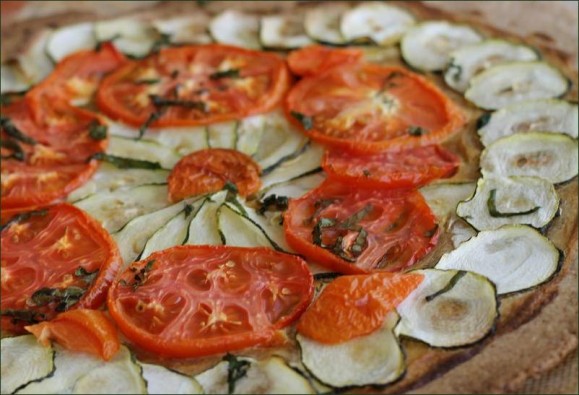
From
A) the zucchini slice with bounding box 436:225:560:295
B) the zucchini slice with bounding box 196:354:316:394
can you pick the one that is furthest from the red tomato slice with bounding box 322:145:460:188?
the zucchini slice with bounding box 196:354:316:394

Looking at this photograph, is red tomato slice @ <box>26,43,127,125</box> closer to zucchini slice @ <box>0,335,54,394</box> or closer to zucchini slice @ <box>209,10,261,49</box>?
zucchini slice @ <box>209,10,261,49</box>

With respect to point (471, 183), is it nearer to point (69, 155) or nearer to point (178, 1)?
point (69, 155)

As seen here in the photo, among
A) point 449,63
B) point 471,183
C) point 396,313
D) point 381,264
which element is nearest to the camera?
point 396,313

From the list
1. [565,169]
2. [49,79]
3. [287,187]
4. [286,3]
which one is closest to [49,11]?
[49,79]

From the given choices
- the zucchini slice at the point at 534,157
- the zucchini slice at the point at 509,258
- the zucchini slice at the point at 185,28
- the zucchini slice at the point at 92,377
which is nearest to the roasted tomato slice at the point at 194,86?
the zucchini slice at the point at 185,28

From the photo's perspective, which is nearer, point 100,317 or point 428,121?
point 100,317

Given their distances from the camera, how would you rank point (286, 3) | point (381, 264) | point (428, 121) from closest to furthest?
point (381, 264) → point (428, 121) → point (286, 3)
